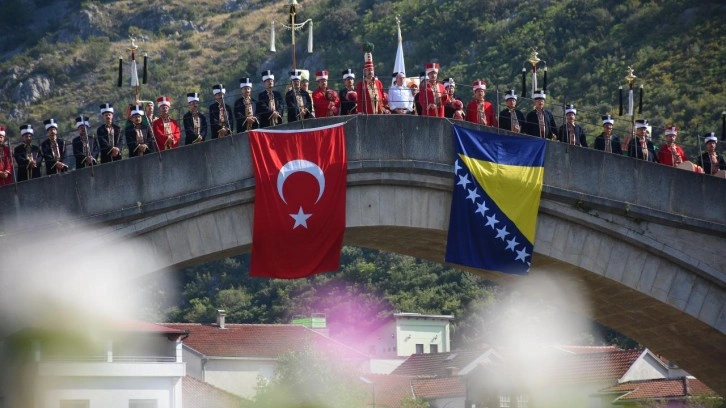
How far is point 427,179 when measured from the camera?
27625 millimetres

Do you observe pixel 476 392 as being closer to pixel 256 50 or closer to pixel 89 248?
pixel 89 248

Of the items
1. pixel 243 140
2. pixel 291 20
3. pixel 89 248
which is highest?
pixel 291 20

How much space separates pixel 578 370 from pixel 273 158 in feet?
58.3

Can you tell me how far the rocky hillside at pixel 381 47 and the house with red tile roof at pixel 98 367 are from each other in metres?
18.9

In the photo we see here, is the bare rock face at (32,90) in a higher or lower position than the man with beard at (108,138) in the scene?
higher

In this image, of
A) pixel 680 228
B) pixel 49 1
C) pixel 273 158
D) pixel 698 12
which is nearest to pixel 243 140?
pixel 273 158

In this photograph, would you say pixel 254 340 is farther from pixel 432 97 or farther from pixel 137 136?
pixel 137 136

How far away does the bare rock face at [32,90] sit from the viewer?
339 feet

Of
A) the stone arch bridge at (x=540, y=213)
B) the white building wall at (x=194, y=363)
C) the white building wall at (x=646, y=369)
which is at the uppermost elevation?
the stone arch bridge at (x=540, y=213)

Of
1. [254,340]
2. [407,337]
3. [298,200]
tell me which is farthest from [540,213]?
[407,337]

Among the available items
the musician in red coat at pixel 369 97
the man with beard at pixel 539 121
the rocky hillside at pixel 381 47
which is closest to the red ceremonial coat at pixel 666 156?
the man with beard at pixel 539 121

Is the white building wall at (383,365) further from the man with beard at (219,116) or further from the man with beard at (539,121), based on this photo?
the man with beard at (219,116)

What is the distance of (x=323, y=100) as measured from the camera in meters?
28.0

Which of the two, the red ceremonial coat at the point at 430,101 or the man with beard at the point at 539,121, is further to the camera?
the man with beard at the point at 539,121
